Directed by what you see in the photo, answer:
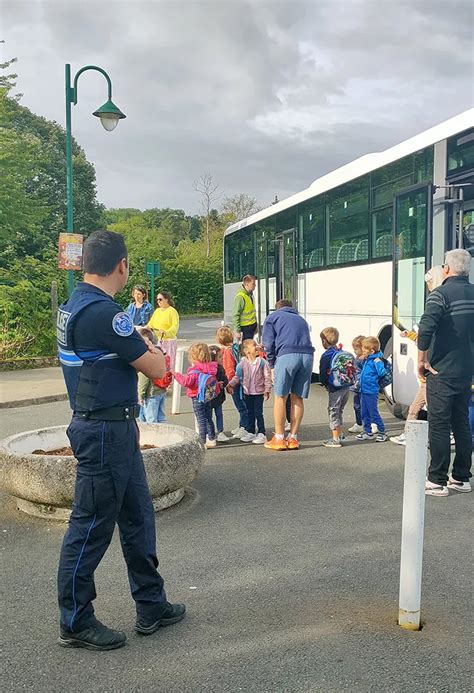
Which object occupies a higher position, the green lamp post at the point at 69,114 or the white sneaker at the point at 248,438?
the green lamp post at the point at 69,114

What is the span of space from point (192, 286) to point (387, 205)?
39.3 m

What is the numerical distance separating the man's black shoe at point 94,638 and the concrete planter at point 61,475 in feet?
6.18

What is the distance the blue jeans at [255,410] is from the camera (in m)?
8.47

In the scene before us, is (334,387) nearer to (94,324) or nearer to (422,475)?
(422,475)

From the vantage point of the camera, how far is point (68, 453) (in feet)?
20.2

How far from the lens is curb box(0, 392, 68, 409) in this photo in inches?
480

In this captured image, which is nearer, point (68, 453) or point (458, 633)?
point (458, 633)

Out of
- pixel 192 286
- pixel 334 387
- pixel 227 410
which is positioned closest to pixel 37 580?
pixel 334 387

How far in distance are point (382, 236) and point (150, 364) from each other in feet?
24.2

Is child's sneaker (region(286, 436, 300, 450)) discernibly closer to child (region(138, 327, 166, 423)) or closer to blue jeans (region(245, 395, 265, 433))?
blue jeans (region(245, 395, 265, 433))

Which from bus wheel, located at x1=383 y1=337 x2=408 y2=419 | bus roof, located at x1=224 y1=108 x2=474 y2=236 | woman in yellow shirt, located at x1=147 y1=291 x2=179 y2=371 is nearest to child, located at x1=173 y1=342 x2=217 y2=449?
woman in yellow shirt, located at x1=147 y1=291 x2=179 y2=371

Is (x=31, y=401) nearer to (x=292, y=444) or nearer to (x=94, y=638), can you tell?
(x=292, y=444)

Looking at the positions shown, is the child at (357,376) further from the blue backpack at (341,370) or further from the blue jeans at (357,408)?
the blue backpack at (341,370)

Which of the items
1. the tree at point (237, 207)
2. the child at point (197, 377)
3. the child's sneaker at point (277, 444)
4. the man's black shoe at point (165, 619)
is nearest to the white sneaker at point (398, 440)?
the child's sneaker at point (277, 444)
